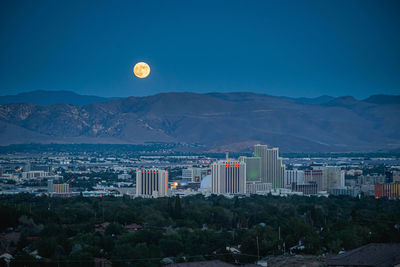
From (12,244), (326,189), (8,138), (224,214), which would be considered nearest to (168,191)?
(326,189)

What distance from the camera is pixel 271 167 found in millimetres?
106062

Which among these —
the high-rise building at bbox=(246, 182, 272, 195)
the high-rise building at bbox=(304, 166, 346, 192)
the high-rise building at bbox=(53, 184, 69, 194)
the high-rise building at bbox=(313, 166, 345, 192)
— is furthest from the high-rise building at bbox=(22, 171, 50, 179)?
the high-rise building at bbox=(313, 166, 345, 192)

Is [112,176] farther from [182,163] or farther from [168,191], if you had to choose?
[182,163]

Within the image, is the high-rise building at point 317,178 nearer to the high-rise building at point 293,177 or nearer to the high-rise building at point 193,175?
the high-rise building at point 293,177

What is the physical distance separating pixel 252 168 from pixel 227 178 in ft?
49.0

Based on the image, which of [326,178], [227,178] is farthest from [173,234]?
[326,178]

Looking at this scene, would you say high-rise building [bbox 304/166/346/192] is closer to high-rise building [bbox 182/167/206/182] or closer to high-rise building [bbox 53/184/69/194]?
high-rise building [bbox 182/167/206/182]

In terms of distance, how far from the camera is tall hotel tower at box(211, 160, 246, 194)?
88.4m

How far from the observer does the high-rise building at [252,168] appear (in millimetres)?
101625

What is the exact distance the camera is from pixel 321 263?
1947cm

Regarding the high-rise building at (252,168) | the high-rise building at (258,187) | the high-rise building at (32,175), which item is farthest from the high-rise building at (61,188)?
the high-rise building at (252,168)

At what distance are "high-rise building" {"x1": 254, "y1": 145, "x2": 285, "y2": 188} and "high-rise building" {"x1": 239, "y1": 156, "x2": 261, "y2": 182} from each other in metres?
0.75

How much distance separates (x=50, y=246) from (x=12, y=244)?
10.7ft

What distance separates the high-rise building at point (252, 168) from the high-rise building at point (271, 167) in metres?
0.75
